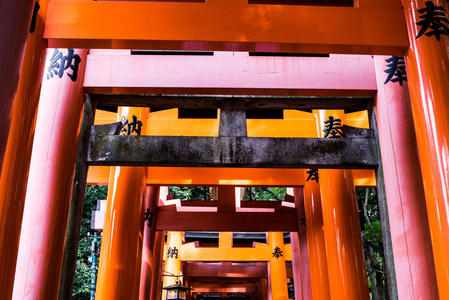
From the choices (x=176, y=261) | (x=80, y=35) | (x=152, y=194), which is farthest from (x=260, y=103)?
(x=176, y=261)

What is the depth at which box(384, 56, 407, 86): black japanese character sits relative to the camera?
452 cm

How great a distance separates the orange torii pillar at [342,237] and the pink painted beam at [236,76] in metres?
1.47

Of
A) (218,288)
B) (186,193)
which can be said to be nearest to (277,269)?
(186,193)

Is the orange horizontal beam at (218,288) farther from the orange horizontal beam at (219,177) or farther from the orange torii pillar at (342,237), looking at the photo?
the orange torii pillar at (342,237)

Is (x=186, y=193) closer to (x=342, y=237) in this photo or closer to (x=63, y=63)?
(x=342, y=237)

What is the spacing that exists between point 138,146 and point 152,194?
4670 mm

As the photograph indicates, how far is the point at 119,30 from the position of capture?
3461 millimetres

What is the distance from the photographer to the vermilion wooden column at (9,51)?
1859 millimetres

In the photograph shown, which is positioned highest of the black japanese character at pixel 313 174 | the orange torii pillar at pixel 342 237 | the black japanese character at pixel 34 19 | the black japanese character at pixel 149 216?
the black japanese character at pixel 313 174

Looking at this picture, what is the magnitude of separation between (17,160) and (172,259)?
10.4 meters

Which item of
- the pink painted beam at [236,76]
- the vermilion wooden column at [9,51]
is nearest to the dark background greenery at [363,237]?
the pink painted beam at [236,76]

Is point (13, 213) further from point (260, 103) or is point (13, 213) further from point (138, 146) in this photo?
point (260, 103)

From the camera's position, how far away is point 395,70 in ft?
14.9

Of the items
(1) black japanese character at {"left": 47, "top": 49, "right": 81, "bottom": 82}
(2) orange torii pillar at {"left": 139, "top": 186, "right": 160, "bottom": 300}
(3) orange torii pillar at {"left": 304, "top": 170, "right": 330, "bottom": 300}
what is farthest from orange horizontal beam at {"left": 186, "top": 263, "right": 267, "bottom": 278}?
(1) black japanese character at {"left": 47, "top": 49, "right": 81, "bottom": 82}
